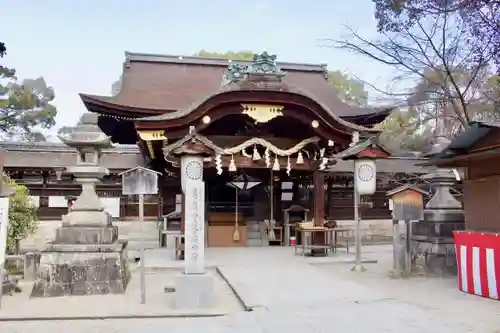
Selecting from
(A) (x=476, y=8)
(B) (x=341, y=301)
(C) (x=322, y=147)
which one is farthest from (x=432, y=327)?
(C) (x=322, y=147)

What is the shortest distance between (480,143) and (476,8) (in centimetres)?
322

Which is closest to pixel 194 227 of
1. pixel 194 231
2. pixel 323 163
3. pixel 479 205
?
pixel 194 231

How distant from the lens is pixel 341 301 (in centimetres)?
741

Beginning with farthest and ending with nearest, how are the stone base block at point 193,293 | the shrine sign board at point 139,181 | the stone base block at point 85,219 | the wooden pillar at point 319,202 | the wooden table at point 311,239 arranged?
the wooden pillar at point 319,202, the wooden table at point 311,239, the stone base block at point 85,219, the shrine sign board at point 139,181, the stone base block at point 193,293

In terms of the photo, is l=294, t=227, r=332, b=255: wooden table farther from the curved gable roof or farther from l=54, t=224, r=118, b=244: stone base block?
l=54, t=224, r=118, b=244: stone base block

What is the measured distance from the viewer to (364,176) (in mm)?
10469

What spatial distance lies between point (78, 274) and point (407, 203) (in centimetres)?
649

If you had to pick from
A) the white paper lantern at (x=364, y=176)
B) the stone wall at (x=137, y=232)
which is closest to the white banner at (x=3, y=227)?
the white paper lantern at (x=364, y=176)

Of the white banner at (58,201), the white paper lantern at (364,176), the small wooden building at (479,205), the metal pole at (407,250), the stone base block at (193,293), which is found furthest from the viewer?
the white banner at (58,201)

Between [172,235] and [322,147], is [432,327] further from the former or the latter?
[172,235]

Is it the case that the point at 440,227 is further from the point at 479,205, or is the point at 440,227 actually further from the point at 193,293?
the point at 193,293

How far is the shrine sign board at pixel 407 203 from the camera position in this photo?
9.62 meters

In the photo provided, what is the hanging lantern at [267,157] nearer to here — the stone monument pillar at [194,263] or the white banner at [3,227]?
the stone monument pillar at [194,263]

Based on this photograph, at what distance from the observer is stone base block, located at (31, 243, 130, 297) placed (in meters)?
8.05
